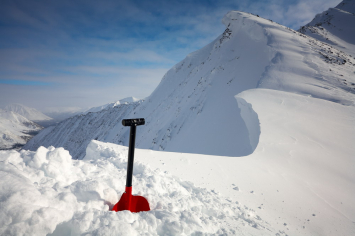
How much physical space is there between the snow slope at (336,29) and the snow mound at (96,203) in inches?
1060

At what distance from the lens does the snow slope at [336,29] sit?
21484 mm

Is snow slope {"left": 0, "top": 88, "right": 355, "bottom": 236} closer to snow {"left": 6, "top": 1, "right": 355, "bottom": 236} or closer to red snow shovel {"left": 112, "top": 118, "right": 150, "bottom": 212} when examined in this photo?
snow {"left": 6, "top": 1, "right": 355, "bottom": 236}

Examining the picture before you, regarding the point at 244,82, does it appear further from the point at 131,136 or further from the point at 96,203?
the point at 96,203

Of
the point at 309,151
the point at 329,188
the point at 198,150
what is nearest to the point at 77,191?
the point at 329,188

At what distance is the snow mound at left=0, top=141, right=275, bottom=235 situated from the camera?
1532 millimetres

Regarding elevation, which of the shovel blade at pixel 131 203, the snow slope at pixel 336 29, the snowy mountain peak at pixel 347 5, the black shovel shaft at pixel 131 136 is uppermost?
the snowy mountain peak at pixel 347 5

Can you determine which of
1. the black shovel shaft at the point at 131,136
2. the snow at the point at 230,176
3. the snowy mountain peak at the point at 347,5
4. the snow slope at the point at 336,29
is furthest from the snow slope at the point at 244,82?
the snowy mountain peak at the point at 347,5

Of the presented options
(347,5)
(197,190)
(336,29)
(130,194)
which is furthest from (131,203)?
(347,5)

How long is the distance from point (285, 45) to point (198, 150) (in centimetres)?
1094

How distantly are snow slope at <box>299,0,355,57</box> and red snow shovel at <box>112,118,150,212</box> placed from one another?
1086 inches

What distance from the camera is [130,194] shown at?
2252 millimetres

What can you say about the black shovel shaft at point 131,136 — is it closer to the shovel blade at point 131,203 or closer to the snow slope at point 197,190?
the shovel blade at point 131,203

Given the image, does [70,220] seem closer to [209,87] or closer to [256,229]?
[256,229]

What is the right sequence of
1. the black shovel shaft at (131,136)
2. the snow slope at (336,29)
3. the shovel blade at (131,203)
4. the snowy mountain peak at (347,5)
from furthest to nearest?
1. the snowy mountain peak at (347,5)
2. the snow slope at (336,29)
3. the shovel blade at (131,203)
4. the black shovel shaft at (131,136)
